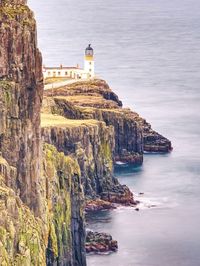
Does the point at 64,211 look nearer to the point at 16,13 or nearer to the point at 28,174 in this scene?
the point at 28,174

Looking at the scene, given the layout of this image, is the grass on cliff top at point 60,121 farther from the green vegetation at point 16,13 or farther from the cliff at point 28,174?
the green vegetation at point 16,13

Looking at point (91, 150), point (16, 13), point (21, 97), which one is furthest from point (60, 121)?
point (16, 13)

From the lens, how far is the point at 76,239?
439 ft

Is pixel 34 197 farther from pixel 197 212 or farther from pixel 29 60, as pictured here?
pixel 197 212

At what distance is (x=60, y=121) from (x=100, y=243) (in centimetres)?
2701

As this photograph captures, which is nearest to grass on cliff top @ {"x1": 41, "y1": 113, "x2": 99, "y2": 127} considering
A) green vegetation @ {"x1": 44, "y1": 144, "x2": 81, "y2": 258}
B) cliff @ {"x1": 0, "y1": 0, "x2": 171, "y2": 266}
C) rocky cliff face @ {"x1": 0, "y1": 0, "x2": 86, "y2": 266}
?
green vegetation @ {"x1": 44, "y1": 144, "x2": 81, "y2": 258}

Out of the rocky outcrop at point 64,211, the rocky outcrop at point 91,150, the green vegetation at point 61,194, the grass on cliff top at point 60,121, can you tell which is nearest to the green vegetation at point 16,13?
the rocky outcrop at point 64,211

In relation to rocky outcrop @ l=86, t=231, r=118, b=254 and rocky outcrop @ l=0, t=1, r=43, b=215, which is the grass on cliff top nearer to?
rocky outcrop @ l=86, t=231, r=118, b=254

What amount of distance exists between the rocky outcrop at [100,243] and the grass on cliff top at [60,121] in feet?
59.3

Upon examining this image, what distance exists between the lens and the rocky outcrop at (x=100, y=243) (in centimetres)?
14738

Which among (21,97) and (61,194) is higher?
(21,97)

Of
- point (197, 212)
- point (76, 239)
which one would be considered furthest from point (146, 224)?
point (76, 239)

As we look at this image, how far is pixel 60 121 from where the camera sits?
172375 mm

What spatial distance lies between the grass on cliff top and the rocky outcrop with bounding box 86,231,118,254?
59.3 feet
